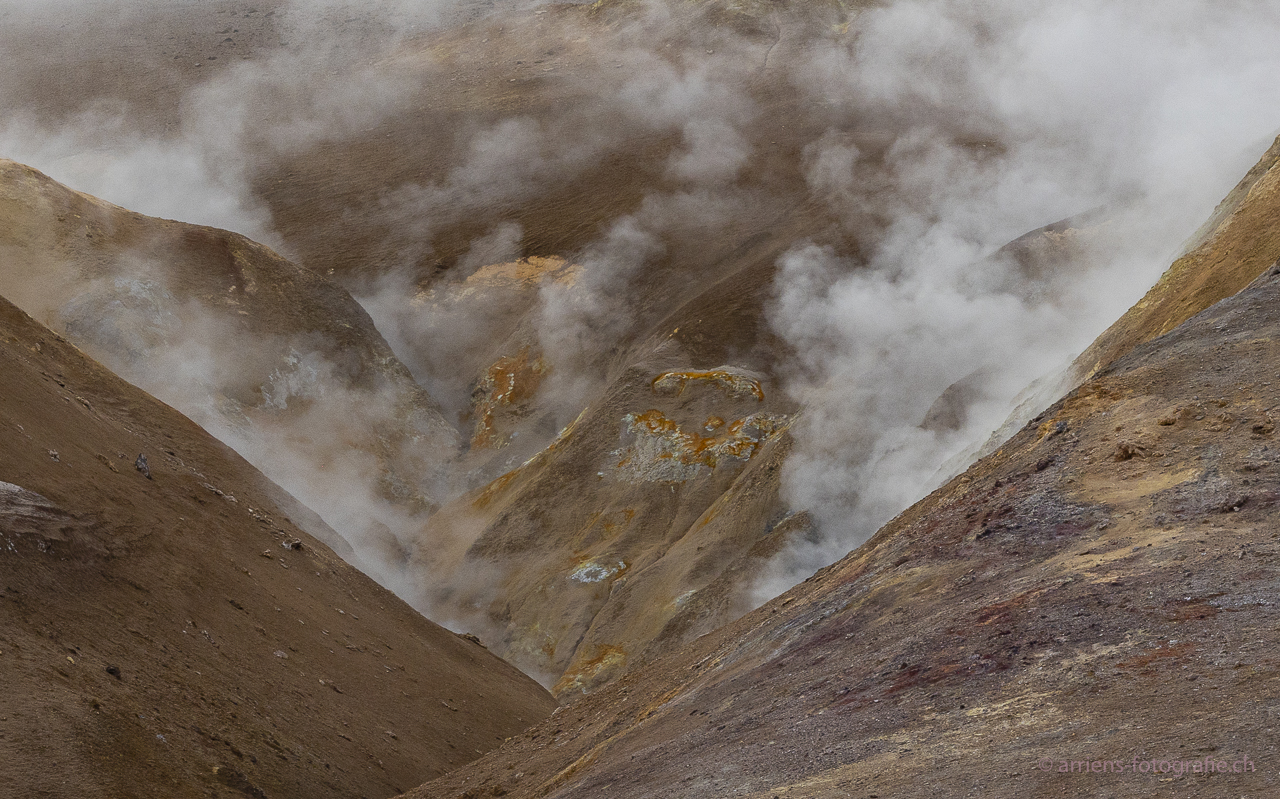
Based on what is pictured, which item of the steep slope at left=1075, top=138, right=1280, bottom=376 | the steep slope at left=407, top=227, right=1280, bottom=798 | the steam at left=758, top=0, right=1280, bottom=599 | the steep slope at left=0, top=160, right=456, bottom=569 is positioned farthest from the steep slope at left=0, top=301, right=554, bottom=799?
the steep slope at left=1075, top=138, right=1280, bottom=376

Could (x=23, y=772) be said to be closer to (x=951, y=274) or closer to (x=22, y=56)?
(x=951, y=274)

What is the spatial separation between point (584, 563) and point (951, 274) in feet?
43.5

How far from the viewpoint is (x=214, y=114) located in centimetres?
5172

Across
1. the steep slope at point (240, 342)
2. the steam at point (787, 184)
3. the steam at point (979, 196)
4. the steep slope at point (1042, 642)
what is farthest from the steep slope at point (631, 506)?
the steep slope at point (1042, 642)

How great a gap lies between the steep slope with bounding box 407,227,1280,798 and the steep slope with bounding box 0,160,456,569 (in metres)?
16.4

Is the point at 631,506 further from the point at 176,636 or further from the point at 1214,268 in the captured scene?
the point at 176,636

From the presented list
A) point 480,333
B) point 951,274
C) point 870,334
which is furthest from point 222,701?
point 480,333

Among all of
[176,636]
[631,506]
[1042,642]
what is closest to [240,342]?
[631,506]

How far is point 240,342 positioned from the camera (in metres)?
32.1

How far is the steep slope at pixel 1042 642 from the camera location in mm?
6566

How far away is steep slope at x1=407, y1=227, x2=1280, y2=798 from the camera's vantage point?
6.57 metres

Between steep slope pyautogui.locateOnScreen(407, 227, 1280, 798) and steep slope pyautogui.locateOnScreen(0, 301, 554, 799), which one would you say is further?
steep slope pyautogui.locateOnScreen(0, 301, 554, 799)

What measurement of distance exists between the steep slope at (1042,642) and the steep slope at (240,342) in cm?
1640

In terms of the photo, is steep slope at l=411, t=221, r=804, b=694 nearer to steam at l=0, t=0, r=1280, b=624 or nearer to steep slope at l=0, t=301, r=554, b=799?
steam at l=0, t=0, r=1280, b=624
